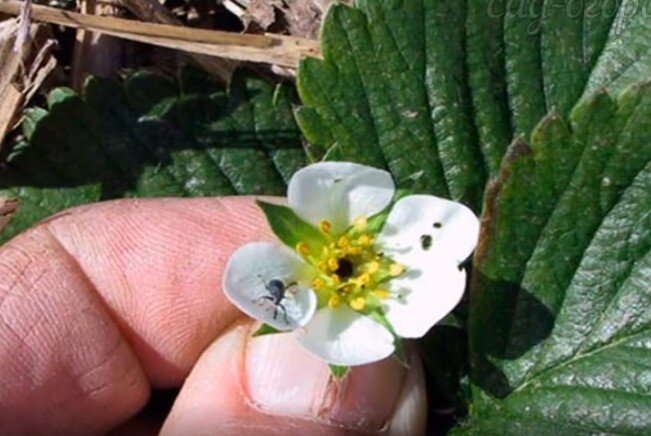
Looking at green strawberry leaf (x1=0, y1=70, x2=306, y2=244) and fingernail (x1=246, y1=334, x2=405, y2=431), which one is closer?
fingernail (x1=246, y1=334, x2=405, y2=431)

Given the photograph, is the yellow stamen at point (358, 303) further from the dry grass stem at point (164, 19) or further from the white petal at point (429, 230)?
the dry grass stem at point (164, 19)

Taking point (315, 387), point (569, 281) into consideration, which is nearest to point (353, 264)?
point (315, 387)

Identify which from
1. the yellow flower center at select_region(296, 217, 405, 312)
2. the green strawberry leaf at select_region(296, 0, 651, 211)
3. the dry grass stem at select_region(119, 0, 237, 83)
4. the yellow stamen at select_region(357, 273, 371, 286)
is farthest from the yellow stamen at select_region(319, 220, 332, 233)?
the dry grass stem at select_region(119, 0, 237, 83)

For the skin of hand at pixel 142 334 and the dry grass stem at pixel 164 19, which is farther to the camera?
the dry grass stem at pixel 164 19

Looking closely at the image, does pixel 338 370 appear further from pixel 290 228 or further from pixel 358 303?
pixel 290 228

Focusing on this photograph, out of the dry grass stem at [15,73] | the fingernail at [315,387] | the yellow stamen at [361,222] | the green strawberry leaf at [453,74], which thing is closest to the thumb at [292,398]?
the fingernail at [315,387]

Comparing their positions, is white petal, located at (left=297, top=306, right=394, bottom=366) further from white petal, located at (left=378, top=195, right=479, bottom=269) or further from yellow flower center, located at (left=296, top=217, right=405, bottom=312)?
white petal, located at (left=378, top=195, right=479, bottom=269)
